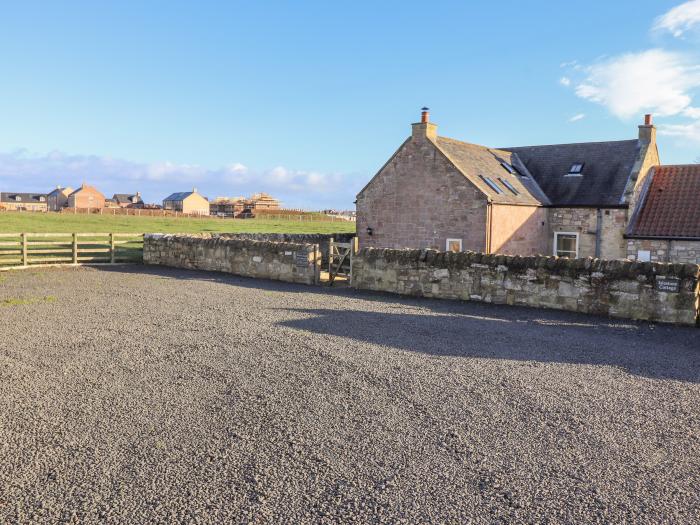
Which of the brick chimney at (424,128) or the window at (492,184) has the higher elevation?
the brick chimney at (424,128)

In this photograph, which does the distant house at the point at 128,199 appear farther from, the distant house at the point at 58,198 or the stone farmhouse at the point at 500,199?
the stone farmhouse at the point at 500,199

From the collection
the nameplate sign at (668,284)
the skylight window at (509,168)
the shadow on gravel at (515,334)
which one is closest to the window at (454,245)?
the skylight window at (509,168)

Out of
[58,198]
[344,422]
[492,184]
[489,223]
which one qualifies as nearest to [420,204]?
[492,184]

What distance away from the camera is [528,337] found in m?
10.2

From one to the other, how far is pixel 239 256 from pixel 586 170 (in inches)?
688

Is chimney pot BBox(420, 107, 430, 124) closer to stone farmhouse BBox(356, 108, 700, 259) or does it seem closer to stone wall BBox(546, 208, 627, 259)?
stone farmhouse BBox(356, 108, 700, 259)

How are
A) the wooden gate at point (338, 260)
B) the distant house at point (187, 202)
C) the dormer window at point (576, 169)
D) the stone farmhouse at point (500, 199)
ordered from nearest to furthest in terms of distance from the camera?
1. the wooden gate at point (338, 260)
2. the stone farmhouse at point (500, 199)
3. the dormer window at point (576, 169)
4. the distant house at point (187, 202)

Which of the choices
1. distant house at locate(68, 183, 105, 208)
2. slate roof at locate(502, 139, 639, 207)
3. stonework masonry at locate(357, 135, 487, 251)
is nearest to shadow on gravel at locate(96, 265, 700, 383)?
stonework masonry at locate(357, 135, 487, 251)

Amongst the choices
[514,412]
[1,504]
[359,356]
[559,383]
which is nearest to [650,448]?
[514,412]

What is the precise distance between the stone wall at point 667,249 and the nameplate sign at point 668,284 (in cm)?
1139

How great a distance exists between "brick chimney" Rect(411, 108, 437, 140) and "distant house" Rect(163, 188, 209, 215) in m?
87.2

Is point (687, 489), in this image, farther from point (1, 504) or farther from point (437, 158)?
point (437, 158)

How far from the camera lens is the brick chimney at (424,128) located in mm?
23812

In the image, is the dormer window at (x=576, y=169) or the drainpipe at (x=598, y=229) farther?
the dormer window at (x=576, y=169)
